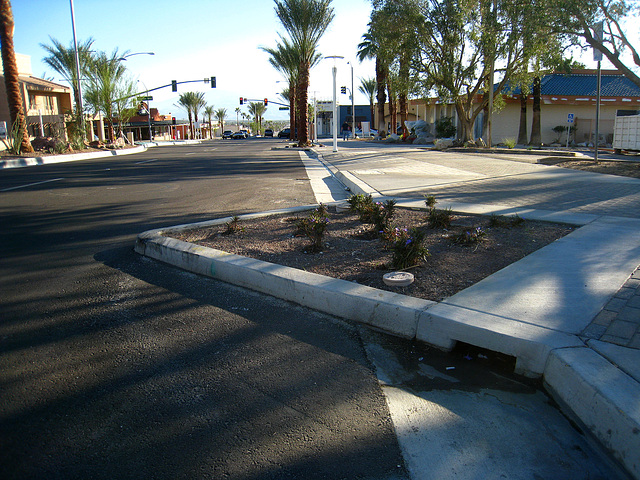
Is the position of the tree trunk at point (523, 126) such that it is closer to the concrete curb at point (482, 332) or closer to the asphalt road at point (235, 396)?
the concrete curb at point (482, 332)

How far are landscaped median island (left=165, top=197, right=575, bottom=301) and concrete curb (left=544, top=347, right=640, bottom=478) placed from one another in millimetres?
1239

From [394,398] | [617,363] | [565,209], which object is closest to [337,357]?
[394,398]

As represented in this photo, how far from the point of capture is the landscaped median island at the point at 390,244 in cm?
475

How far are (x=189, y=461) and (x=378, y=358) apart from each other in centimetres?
151

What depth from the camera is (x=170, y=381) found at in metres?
3.13

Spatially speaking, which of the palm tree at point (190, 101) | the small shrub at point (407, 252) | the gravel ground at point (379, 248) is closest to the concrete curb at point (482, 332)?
the gravel ground at point (379, 248)

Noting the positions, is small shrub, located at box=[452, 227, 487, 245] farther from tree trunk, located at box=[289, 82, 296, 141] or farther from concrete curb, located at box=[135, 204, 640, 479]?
tree trunk, located at box=[289, 82, 296, 141]

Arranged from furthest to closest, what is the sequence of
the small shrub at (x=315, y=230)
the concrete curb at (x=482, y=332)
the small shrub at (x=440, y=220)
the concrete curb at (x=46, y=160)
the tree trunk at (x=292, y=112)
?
the tree trunk at (x=292, y=112)
the concrete curb at (x=46, y=160)
the small shrub at (x=440, y=220)
the small shrub at (x=315, y=230)
the concrete curb at (x=482, y=332)

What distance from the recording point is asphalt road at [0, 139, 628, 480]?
2418 mm

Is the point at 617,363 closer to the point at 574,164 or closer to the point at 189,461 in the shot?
the point at 189,461

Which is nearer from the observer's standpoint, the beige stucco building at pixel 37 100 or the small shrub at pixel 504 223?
the small shrub at pixel 504 223

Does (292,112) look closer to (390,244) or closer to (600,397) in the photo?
(390,244)

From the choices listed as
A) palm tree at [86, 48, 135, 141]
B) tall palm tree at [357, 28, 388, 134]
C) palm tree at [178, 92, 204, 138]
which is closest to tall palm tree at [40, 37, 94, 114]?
palm tree at [86, 48, 135, 141]

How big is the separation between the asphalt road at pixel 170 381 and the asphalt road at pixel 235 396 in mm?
10
